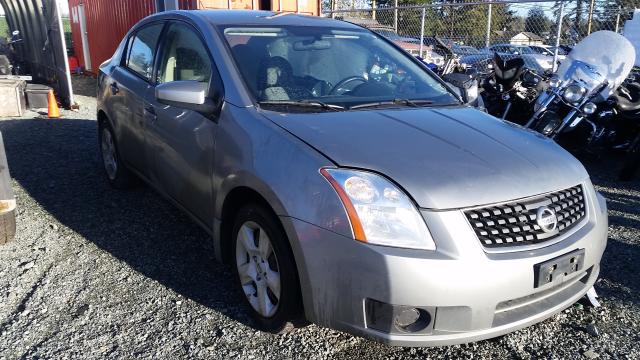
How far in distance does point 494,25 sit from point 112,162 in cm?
1243

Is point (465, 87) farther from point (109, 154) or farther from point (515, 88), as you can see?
point (515, 88)

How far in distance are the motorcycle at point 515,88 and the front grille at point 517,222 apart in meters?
4.99

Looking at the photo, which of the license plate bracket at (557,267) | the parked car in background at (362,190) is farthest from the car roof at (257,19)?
the license plate bracket at (557,267)

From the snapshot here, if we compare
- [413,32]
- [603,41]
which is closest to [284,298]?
[603,41]

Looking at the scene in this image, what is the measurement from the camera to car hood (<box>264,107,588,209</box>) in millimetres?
2285

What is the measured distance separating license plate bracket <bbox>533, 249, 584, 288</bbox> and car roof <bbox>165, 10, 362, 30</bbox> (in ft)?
7.67

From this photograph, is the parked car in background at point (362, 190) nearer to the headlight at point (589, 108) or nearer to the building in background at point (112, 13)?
the headlight at point (589, 108)

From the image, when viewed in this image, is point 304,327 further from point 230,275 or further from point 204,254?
point 204,254

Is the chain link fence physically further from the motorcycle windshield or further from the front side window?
the front side window

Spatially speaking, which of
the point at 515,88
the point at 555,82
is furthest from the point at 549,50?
the point at 555,82

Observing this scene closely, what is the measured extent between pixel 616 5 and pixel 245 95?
32.1ft

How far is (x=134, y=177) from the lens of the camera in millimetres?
4996

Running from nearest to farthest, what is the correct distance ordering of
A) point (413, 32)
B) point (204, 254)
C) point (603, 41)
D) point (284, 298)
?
1. point (284, 298)
2. point (204, 254)
3. point (603, 41)
4. point (413, 32)

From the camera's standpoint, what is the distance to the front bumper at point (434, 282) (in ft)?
7.00
